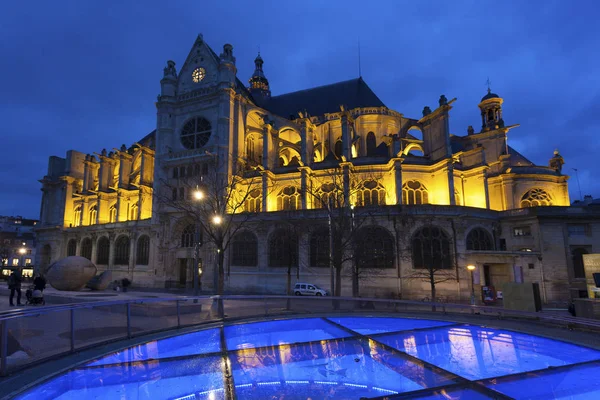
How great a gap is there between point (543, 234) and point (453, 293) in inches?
366

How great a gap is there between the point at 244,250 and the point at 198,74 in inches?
944

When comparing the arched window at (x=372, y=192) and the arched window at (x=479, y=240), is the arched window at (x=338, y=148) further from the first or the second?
the arched window at (x=479, y=240)

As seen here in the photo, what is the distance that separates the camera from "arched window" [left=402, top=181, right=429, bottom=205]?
110 feet

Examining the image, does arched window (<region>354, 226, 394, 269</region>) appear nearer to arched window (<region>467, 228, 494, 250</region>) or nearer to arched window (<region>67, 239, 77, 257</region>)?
arched window (<region>467, 228, 494, 250</region>)

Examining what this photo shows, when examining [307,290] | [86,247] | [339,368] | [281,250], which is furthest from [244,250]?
[339,368]

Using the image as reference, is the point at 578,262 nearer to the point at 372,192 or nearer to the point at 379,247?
the point at 379,247

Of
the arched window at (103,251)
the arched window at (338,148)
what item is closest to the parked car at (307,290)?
the arched window at (338,148)

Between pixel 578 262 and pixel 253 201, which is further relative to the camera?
pixel 253 201

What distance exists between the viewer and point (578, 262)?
2780cm

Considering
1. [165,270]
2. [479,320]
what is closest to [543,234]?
[479,320]

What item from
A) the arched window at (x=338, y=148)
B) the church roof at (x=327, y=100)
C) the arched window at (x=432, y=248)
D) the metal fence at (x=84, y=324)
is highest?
the church roof at (x=327, y=100)

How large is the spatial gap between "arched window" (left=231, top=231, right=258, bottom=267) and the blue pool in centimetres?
2597

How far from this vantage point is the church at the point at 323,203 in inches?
1090

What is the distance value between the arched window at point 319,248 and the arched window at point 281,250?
1723 millimetres
